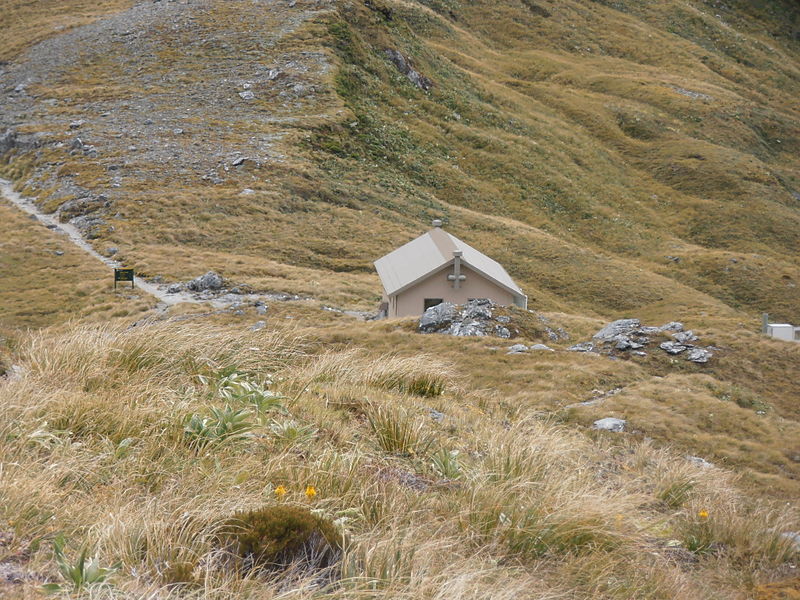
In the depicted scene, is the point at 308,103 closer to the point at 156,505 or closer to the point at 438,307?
the point at 438,307

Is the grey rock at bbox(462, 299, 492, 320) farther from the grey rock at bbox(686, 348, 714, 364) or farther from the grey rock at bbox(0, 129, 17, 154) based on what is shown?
the grey rock at bbox(0, 129, 17, 154)

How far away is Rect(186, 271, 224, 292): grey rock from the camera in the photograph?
32.6 meters

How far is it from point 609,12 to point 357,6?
247 ft

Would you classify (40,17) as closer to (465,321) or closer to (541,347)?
(465,321)

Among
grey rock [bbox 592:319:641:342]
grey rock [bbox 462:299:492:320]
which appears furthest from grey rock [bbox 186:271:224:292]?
grey rock [bbox 592:319:641:342]

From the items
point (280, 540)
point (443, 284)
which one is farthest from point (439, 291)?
point (280, 540)

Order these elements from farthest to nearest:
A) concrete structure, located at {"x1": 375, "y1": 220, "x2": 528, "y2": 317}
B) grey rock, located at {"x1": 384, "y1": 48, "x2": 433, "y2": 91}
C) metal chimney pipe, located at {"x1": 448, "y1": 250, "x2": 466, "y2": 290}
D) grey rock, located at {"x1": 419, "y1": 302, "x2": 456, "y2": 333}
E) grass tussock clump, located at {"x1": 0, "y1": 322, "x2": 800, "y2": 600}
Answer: grey rock, located at {"x1": 384, "y1": 48, "x2": 433, "y2": 91}
concrete structure, located at {"x1": 375, "y1": 220, "x2": 528, "y2": 317}
metal chimney pipe, located at {"x1": 448, "y1": 250, "x2": 466, "y2": 290}
grey rock, located at {"x1": 419, "y1": 302, "x2": 456, "y2": 333}
grass tussock clump, located at {"x1": 0, "y1": 322, "x2": 800, "y2": 600}

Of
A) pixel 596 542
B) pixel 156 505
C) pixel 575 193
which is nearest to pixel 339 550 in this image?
pixel 156 505

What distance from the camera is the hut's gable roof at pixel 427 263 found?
96.0 feet

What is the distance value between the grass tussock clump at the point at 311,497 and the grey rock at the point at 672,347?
17.4 meters

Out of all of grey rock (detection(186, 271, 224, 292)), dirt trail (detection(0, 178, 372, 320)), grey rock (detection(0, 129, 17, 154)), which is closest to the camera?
dirt trail (detection(0, 178, 372, 320))

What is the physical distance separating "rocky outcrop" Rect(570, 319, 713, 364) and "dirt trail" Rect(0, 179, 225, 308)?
15.2m

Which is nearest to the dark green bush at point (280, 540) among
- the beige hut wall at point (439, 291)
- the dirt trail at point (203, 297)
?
the beige hut wall at point (439, 291)

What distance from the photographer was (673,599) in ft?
16.3
